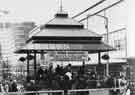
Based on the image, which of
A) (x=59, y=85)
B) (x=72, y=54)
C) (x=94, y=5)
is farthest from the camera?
(x=94, y=5)

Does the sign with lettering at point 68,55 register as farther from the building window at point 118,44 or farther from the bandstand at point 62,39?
the building window at point 118,44

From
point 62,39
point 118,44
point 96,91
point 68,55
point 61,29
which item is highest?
point 61,29

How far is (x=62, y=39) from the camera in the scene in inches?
696

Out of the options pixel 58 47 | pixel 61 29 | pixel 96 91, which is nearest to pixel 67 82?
pixel 96 91

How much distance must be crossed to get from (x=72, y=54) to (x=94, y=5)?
90.8 feet

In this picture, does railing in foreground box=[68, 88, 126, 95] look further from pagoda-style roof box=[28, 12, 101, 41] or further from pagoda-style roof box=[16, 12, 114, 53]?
pagoda-style roof box=[28, 12, 101, 41]

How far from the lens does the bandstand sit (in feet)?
55.7

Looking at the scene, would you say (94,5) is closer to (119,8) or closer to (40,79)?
(119,8)

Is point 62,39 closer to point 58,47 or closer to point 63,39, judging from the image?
point 63,39

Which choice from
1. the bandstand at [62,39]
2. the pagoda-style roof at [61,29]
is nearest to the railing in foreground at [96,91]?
the bandstand at [62,39]

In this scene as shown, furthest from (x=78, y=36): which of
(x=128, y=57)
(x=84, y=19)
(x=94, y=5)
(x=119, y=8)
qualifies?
(x=84, y=19)

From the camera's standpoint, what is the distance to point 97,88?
16812mm

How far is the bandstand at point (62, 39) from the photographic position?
17.0 metres

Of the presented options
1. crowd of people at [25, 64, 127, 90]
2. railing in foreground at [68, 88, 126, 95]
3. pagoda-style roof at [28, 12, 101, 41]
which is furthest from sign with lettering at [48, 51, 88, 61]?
railing in foreground at [68, 88, 126, 95]
